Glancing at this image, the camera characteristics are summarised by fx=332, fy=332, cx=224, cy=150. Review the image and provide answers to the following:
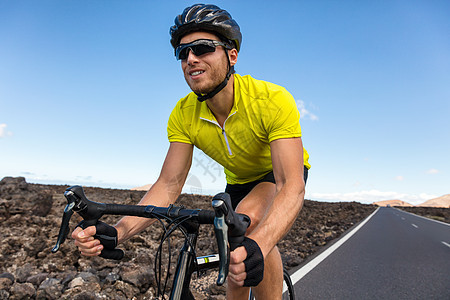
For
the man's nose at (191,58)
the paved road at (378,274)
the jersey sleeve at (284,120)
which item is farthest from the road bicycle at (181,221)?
the paved road at (378,274)

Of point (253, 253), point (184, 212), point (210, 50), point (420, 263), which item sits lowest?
point (420, 263)

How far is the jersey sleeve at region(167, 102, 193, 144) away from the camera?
2.63 metres

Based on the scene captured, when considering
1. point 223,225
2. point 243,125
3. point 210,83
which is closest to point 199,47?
point 210,83

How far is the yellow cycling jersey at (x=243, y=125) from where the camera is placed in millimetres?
2279

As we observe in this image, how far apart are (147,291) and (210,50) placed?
273cm

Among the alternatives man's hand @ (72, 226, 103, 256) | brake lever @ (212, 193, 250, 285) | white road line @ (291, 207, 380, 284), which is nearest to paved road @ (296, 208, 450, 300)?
white road line @ (291, 207, 380, 284)

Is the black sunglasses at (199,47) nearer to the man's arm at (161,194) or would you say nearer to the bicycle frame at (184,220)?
the man's arm at (161,194)

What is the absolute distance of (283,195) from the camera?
1.86 meters

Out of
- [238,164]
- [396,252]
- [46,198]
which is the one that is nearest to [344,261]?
[396,252]

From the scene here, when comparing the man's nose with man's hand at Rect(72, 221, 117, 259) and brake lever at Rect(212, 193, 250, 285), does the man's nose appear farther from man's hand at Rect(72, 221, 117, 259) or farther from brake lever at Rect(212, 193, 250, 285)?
brake lever at Rect(212, 193, 250, 285)

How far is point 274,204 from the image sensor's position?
71.4 inches

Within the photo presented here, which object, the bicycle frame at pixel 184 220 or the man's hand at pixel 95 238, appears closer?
the bicycle frame at pixel 184 220

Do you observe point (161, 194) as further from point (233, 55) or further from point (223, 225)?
point (223, 225)

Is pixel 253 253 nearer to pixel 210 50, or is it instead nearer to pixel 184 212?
pixel 184 212
